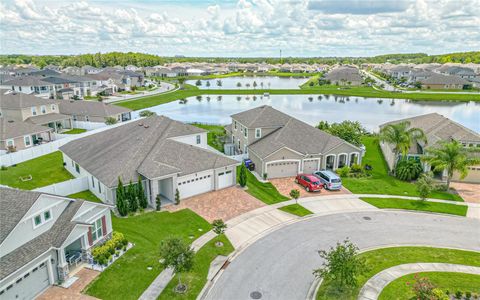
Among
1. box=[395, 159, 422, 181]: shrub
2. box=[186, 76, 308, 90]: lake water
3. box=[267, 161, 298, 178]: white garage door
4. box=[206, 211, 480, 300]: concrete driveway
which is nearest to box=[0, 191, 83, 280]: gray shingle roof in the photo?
box=[206, 211, 480, 300]: concrete driveway

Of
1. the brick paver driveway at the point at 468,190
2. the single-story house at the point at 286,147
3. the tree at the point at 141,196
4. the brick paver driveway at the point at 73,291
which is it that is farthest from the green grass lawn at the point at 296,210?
the brick paver driveway at the point at 468,190

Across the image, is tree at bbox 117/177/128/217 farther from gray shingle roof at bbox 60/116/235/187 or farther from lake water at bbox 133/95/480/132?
lake water at bbox 133/95/480/132

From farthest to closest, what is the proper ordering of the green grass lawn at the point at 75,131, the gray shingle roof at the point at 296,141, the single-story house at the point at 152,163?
the green grass lawn at the point at 75,131 → the gray shingle roof at the point at 296,141 → the single-story house at the point at 152,163

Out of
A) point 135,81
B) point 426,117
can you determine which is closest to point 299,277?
point 426,117

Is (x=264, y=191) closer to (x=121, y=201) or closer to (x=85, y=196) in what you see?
(x=121, y=201)

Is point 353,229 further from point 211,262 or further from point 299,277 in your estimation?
point 211,262

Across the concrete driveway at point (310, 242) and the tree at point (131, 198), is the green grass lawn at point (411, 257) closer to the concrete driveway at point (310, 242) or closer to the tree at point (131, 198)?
the concrete driveway at point (310, 242)
